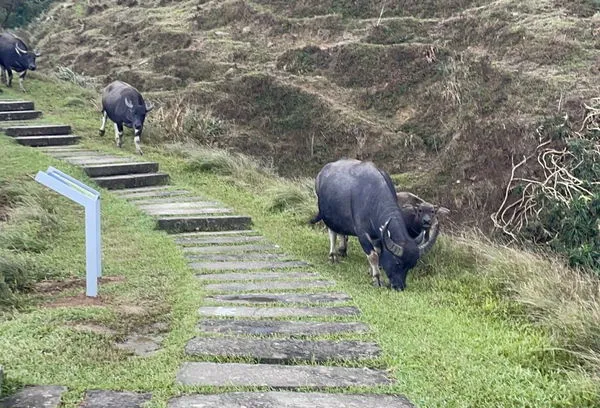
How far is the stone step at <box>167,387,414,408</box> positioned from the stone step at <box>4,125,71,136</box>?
11.6 metres

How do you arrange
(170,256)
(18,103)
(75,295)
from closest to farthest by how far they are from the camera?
(75,295)
(170,256)
(18,103)

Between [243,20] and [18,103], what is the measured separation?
14.0 meters

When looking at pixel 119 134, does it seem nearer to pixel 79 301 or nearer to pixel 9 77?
pixel 9 77

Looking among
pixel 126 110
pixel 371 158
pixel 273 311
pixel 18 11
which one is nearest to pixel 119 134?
pixel 126 110

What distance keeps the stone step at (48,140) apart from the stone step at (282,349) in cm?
1007

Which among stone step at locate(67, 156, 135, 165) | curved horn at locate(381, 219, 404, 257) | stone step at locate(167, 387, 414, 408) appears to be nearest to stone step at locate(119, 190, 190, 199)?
stone step at locate(67, 156, 135, 165)

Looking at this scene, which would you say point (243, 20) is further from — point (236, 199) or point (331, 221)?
point (331, 221)

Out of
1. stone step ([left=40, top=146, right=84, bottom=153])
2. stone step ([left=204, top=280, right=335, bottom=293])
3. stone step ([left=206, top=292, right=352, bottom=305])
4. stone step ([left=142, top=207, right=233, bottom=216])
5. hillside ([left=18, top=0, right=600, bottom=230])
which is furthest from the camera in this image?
hillside ([left=18, top=0, right=600, bottom=230])

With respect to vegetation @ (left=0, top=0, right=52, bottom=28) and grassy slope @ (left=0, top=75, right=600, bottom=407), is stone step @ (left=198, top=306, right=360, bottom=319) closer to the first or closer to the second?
grassy slope @ (left=0, top=75, right=600, bottom=407)

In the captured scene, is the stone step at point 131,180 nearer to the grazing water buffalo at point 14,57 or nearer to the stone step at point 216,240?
the stone step at point 216,240

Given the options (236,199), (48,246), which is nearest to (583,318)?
(48,246)

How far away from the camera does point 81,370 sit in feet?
14.3

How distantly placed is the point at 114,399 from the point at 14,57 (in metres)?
16.3

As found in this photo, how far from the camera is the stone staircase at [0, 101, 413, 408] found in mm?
4070
